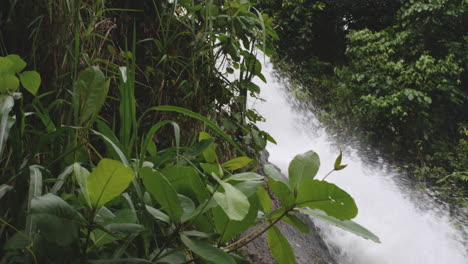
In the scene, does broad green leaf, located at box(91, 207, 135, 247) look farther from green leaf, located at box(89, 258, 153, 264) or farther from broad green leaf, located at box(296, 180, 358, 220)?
broad green leaf, located at box(296, 180, 358, 220)

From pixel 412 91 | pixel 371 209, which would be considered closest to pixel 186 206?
pixel 371 209

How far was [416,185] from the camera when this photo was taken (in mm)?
5098

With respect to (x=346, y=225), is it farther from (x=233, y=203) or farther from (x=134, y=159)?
(x=134, y=159)

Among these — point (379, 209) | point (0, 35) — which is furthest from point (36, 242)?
point (379, 209)

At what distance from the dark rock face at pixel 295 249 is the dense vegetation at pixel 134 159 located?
34 centimetres

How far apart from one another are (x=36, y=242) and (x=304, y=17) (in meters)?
7.45

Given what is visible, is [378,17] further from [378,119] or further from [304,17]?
[378,119]

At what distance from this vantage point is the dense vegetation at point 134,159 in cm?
42

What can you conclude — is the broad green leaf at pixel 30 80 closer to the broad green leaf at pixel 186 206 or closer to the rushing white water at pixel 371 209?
the broad green leaf at pixel 186 206

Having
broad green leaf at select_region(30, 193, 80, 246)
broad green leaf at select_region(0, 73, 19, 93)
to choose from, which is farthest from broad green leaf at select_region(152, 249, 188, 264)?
broad green leaf at select_region(0, 73, 19, 93)

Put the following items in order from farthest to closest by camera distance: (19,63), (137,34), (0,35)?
(137,34) → (0,35) → (19,63)

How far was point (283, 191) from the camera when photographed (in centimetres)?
45

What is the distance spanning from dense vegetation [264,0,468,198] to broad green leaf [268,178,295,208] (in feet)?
18.5

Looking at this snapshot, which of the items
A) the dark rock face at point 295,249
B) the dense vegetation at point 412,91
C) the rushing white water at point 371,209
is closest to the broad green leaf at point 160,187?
the dark rock face at point 295,249
